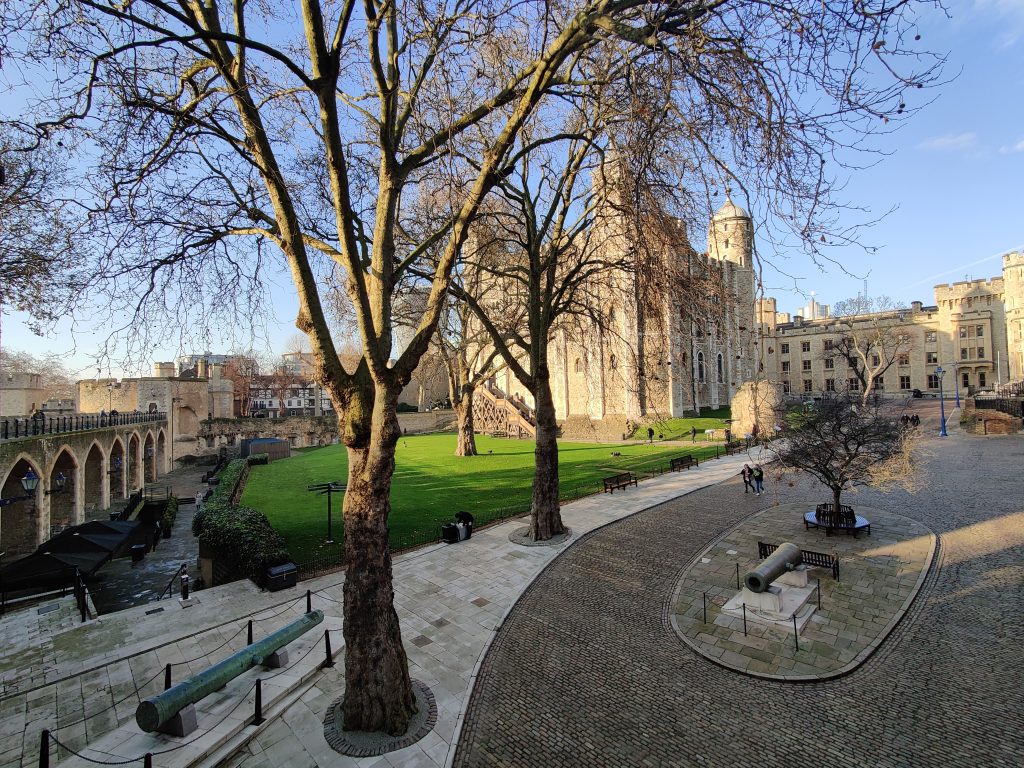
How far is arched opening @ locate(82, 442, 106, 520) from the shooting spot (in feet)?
85.3

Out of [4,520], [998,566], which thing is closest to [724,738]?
[998,566]

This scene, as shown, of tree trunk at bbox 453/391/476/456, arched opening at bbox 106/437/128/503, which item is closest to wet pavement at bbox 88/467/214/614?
arched opening at bbox 106/437/128/503

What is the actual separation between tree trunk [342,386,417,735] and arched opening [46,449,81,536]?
928 inches

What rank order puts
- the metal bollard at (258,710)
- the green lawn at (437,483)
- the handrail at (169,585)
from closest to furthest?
the metal bollard at (258,710) → the handrail at (169,585) → the green lawn at (437,483)

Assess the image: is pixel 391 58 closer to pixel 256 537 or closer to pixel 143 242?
pixel 143 242

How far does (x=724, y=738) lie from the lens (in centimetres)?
632

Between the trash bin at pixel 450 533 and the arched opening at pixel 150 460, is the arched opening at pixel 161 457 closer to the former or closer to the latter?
the arched opening at pixel 150 460

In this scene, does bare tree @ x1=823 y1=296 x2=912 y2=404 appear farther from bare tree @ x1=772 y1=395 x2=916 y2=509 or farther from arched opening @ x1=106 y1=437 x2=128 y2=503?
arched opening @ x1=106 y1=437 x2=128 y2=503

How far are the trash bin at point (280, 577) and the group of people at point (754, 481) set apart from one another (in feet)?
55.3

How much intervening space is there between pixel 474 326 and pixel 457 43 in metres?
29.0

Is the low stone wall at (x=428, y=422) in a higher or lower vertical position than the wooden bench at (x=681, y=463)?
higher

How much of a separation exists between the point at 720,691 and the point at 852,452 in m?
10.6

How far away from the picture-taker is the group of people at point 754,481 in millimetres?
19219

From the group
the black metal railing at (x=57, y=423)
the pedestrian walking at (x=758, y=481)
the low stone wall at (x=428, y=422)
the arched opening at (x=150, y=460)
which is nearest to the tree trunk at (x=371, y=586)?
the pedestrian walking at (x=758, y=481)
